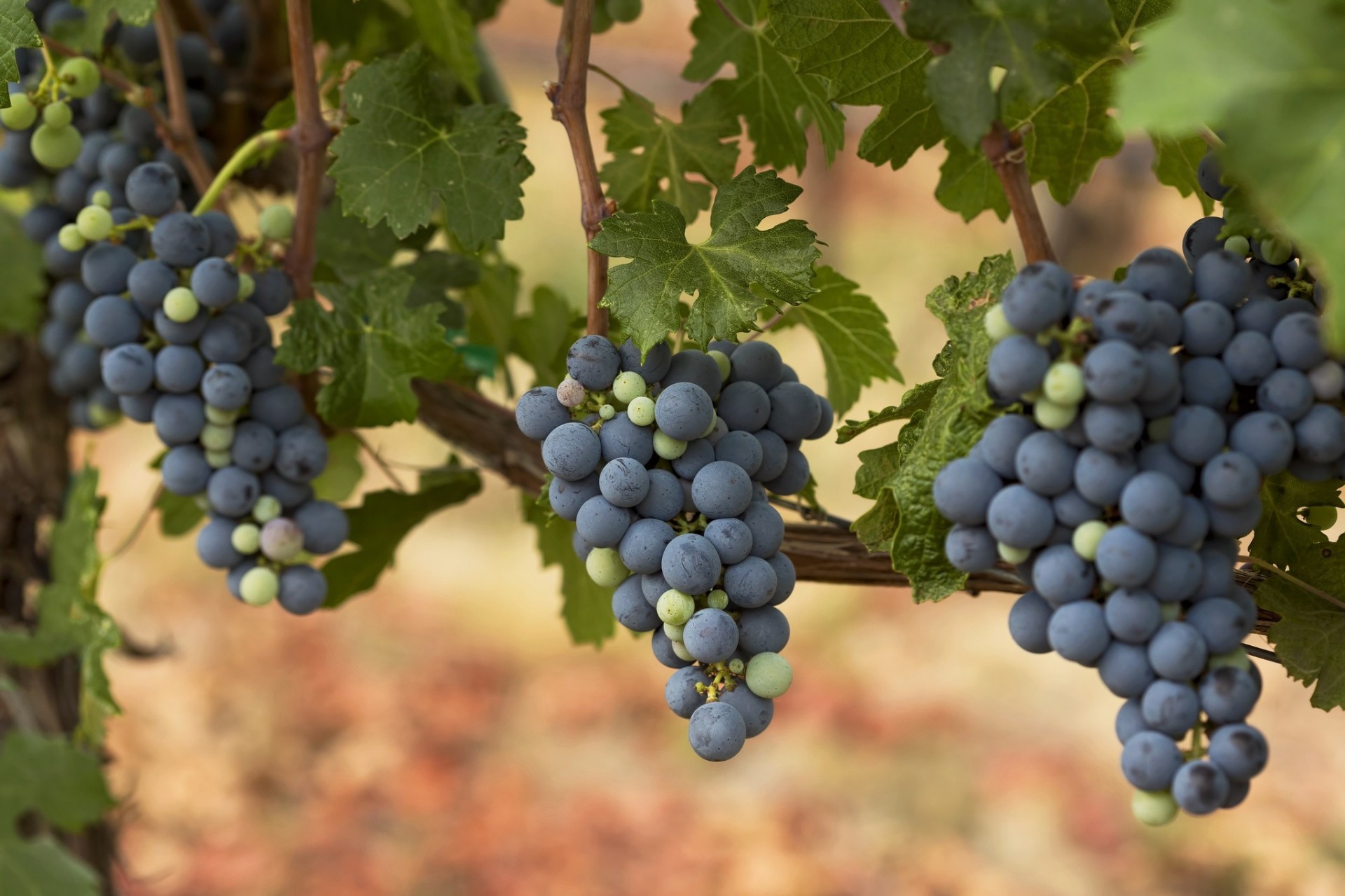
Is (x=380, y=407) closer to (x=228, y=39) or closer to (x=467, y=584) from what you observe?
(x=228, y=39)

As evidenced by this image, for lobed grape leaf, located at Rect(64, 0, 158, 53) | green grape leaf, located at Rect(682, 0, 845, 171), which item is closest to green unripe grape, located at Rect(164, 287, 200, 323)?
lobed grape leaf, located at Rect(64, 0, 158, 53)

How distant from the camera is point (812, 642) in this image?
11.9 ft

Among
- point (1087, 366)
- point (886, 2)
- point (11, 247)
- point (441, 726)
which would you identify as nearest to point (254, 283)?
point (11, 247)

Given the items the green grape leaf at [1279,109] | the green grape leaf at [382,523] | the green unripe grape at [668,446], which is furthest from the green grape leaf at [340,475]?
the green grape leaf at [1279,109]

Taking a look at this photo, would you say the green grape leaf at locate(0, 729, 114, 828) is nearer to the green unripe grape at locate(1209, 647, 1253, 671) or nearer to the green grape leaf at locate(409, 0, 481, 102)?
the green grape leaf at locate(409, 0, 481, 102)

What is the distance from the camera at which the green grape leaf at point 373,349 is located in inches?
33.5

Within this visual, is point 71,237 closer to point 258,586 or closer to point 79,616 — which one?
point 258,586

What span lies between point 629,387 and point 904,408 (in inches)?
6.2

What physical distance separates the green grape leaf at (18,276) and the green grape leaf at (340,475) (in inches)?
12.1

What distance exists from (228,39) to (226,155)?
0.44ft

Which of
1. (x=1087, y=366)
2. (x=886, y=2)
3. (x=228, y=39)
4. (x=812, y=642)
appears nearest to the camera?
(x=1087, y=366)

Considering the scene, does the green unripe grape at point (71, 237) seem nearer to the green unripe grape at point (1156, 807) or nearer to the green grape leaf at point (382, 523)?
the green grape leaf at point (382, 523)

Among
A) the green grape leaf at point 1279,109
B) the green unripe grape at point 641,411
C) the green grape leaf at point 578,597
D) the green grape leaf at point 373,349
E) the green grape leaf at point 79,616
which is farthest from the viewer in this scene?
the green grape leaf at point 578,597

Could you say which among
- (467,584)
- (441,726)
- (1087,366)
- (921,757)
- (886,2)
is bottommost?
(441,726)
